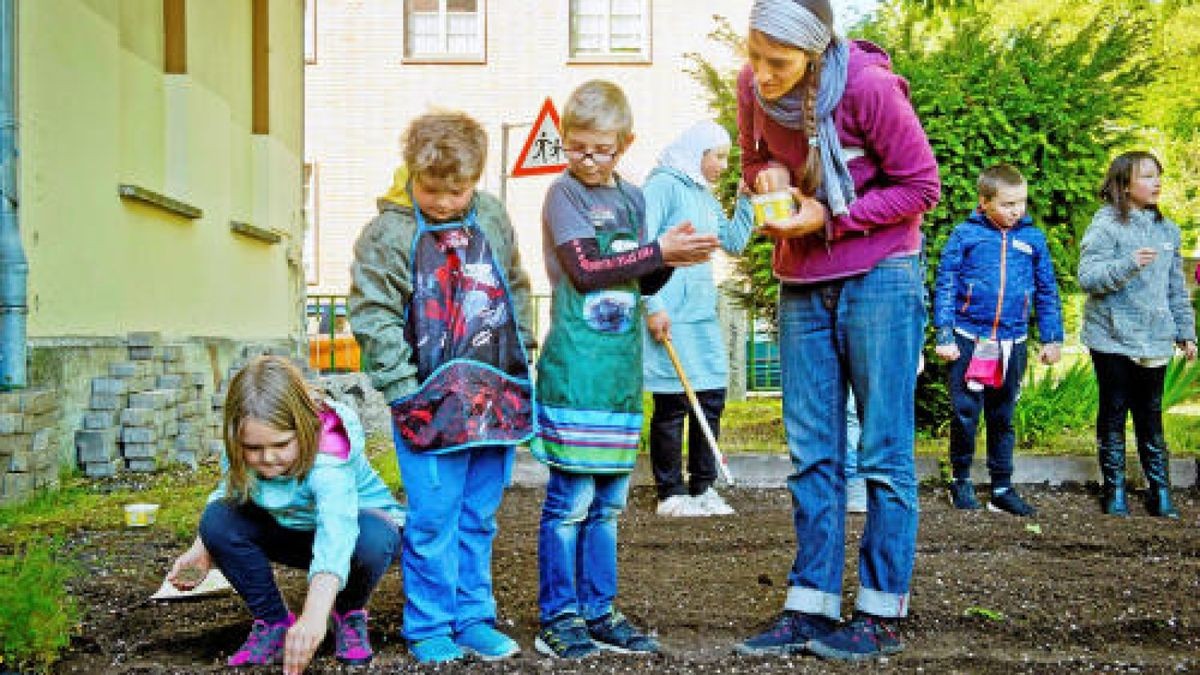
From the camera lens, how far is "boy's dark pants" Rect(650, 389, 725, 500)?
6359 millimetres

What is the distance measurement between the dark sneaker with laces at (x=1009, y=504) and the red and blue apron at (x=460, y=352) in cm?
349

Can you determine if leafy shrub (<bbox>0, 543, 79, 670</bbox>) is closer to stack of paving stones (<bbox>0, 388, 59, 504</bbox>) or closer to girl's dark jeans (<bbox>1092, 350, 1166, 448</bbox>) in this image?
stack of paving stones (<bbox>0, 388, 59, 504</bbox>)

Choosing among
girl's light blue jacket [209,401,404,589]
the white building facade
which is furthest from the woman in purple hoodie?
the white building facade

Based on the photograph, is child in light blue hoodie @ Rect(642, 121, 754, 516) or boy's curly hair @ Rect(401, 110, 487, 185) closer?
boy's curly hair @ Rect(401, 110, 487, 185)

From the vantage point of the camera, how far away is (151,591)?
431 cm

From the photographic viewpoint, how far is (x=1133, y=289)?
6434 mm

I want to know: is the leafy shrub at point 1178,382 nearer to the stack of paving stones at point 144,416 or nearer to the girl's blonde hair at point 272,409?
the stack of paving stones at point 144,416

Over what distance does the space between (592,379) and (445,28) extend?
18029 millimetres

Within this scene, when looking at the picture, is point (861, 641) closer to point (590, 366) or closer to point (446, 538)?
point (590, 366)

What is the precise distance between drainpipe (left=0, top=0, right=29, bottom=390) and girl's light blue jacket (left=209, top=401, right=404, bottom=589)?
3095mm

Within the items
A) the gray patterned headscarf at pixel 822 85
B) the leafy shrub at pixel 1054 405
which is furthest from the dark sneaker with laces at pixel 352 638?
the leafy shrub at pixel 1054 405

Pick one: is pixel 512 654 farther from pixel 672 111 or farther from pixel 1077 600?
pixel 672 111

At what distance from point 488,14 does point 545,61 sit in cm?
114

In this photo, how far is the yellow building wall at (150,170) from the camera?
21.7 feet
